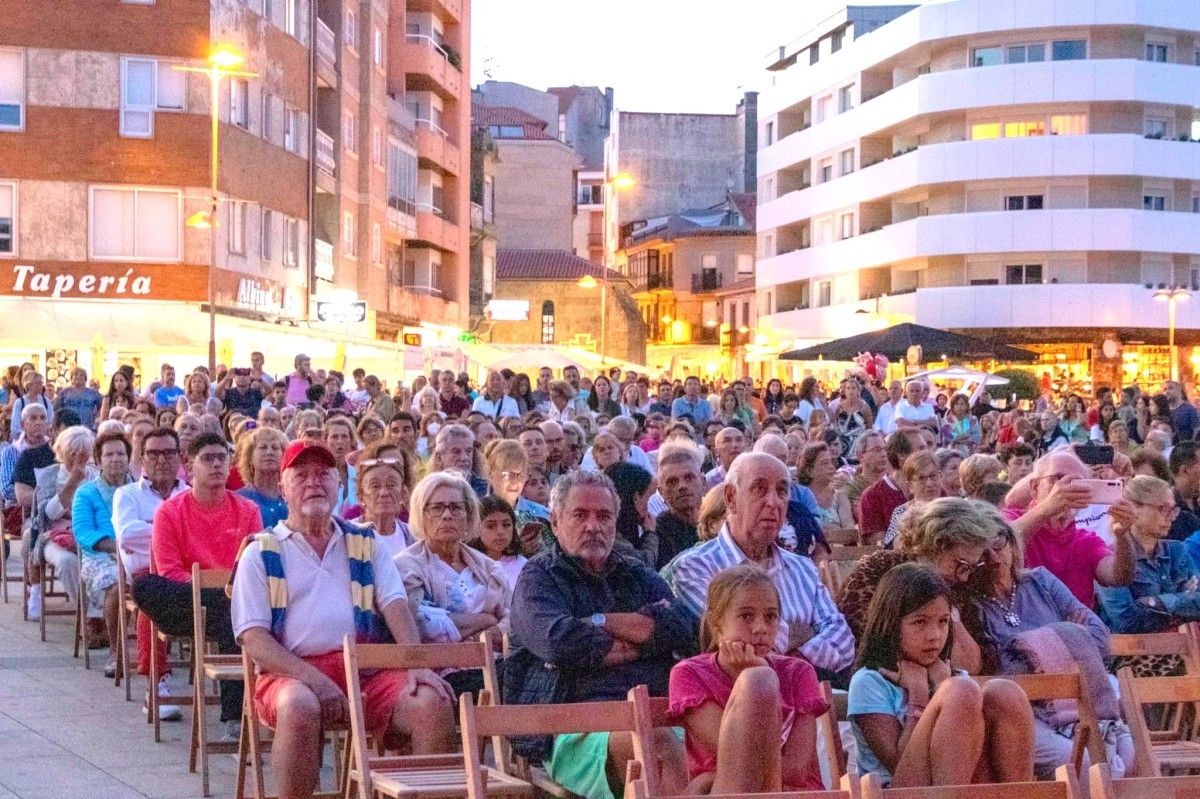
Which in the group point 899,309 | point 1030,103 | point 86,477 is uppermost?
point 1030,103

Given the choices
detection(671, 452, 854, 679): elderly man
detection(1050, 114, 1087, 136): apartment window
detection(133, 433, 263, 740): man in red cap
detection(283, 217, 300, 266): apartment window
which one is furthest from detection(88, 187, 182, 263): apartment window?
detection(671, 452, 854, 679): elderly man

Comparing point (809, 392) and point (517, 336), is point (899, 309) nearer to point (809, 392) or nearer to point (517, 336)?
point (517, 336)

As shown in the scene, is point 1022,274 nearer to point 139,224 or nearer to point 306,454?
point 139,224

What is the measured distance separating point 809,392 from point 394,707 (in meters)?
20.0

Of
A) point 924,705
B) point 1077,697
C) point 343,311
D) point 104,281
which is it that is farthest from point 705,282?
point 924,705

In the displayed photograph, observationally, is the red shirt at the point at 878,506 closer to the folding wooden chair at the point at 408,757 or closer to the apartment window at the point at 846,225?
the folding wooden chair at the point at 408,757

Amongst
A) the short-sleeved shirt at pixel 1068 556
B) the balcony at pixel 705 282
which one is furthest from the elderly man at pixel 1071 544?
the balcony at pixel 705 282

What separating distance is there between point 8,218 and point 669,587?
108 ft

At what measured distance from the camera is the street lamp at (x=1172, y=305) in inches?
2042

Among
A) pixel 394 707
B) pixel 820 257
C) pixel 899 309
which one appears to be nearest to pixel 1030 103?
pixel 899 309

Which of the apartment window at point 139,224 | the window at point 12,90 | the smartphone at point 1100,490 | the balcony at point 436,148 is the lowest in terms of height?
the smartphone at point 1100,490

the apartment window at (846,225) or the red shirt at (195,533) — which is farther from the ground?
the apartment window at (846,225)

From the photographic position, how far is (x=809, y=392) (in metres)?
27.1

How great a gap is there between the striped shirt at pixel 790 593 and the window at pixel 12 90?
32.8 m
